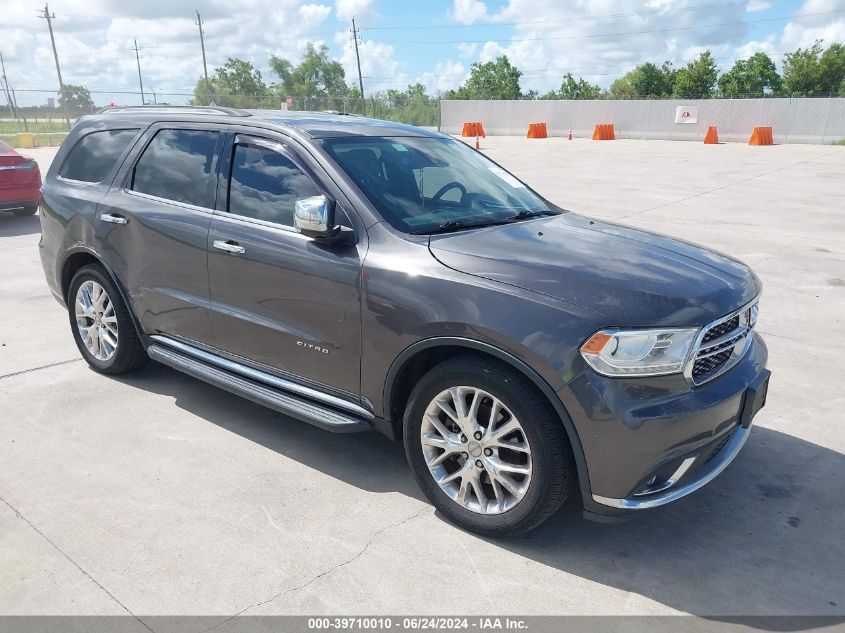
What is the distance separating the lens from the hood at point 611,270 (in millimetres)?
2900

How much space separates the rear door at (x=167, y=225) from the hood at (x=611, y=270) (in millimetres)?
1599

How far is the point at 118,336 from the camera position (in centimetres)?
488

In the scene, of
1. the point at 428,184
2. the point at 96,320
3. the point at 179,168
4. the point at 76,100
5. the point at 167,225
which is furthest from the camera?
the point at 76,100

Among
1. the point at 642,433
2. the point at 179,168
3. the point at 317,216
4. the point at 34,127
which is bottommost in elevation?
the point at 642,433

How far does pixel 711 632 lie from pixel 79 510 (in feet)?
9.29

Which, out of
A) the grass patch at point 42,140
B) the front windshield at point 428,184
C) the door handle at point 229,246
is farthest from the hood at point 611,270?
the grass patch at point 42,140

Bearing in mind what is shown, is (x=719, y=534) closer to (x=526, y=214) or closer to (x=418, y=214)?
Answer: (x=526, y=214)

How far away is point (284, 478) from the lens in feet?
12.4

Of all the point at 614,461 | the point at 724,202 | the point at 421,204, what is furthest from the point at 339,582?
the point at 724,202

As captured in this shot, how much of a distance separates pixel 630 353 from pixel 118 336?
11.6 feet

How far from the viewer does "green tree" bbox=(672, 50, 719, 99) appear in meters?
65.4

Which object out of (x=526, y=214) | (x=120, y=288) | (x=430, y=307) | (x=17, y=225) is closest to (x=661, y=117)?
(x=17, y=225)

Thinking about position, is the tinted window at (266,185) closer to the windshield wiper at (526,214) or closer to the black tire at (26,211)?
the windshield wiper at (526,214)

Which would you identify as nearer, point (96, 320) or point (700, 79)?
point (96, 320)
